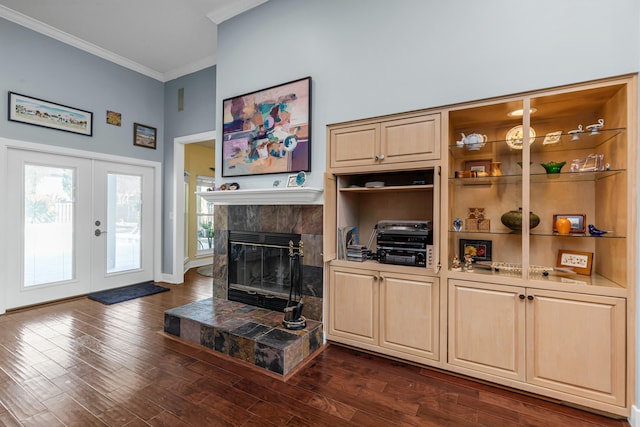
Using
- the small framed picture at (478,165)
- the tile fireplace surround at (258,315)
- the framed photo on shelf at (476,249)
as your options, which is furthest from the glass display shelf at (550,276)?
the tile fireplace surround at (258,315)

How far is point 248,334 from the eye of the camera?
2492 mm

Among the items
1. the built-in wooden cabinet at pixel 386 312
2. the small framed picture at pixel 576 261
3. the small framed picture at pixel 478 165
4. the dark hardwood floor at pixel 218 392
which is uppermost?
the small framed picture at pixel 478 165

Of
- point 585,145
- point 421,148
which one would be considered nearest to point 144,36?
point 421,148

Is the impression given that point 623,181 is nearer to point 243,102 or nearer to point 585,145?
point 585,145

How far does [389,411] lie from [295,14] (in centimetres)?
359

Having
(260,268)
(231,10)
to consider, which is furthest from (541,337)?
(231,10)

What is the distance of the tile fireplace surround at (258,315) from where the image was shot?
2363 mm

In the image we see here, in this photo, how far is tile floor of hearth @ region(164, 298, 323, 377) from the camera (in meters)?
2.30

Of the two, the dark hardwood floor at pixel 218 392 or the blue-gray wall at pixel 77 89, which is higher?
the blue-gray wall at pixel 77 89

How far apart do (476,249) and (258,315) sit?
6.96 ft

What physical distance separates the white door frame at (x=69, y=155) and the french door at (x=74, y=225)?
5cm

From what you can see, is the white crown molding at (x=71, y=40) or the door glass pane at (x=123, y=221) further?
the door glass pane at (x=123, y=221)

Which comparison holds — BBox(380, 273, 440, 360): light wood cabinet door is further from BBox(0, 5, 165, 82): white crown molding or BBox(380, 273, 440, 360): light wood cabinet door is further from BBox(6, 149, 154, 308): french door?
BBox(0, 5, 165, 82): white crown molding

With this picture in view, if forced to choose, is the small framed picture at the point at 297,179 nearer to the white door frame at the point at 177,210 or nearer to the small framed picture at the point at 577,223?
the small framed picture at the point at 577,223
